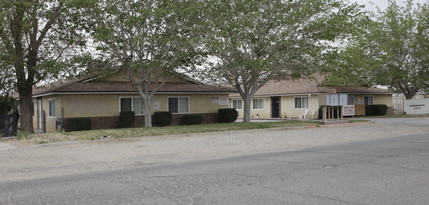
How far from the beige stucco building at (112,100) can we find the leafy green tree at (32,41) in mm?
2024

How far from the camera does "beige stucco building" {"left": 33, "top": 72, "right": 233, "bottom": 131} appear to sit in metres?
22.7

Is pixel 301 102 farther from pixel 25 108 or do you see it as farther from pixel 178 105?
pixel 25 108

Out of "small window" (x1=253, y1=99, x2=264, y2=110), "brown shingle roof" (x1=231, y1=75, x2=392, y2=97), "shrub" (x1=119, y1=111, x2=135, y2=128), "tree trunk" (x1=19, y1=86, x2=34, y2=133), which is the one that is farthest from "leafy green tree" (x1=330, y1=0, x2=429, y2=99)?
"tree trunk" (x1=19, y1=86, x2=34, y2=133)

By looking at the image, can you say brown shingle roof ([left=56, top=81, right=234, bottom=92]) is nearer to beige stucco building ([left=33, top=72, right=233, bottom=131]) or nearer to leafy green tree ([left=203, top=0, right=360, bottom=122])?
beige stucco building ([left=33, top=72, right=233, bottom=131])

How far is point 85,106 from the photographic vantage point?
76.1ft

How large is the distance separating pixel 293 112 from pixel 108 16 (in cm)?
2217

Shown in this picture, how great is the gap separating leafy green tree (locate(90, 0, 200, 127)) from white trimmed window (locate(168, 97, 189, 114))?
582 cm

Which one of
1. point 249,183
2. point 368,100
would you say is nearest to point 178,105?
point 249,183

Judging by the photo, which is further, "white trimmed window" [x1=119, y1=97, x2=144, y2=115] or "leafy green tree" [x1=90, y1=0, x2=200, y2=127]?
"white trimmed window" [x1=119, y1=97, x2=144, y2=115]

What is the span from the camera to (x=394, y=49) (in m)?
32.8

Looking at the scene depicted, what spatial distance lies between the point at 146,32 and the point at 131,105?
269 inches

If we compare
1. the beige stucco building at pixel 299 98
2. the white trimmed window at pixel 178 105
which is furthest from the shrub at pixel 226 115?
the beige stucco building at pixel 299 98

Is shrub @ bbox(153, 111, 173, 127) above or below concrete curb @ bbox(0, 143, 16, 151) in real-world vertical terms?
above

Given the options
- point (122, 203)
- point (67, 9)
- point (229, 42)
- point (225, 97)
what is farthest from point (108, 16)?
point (122, 203)
